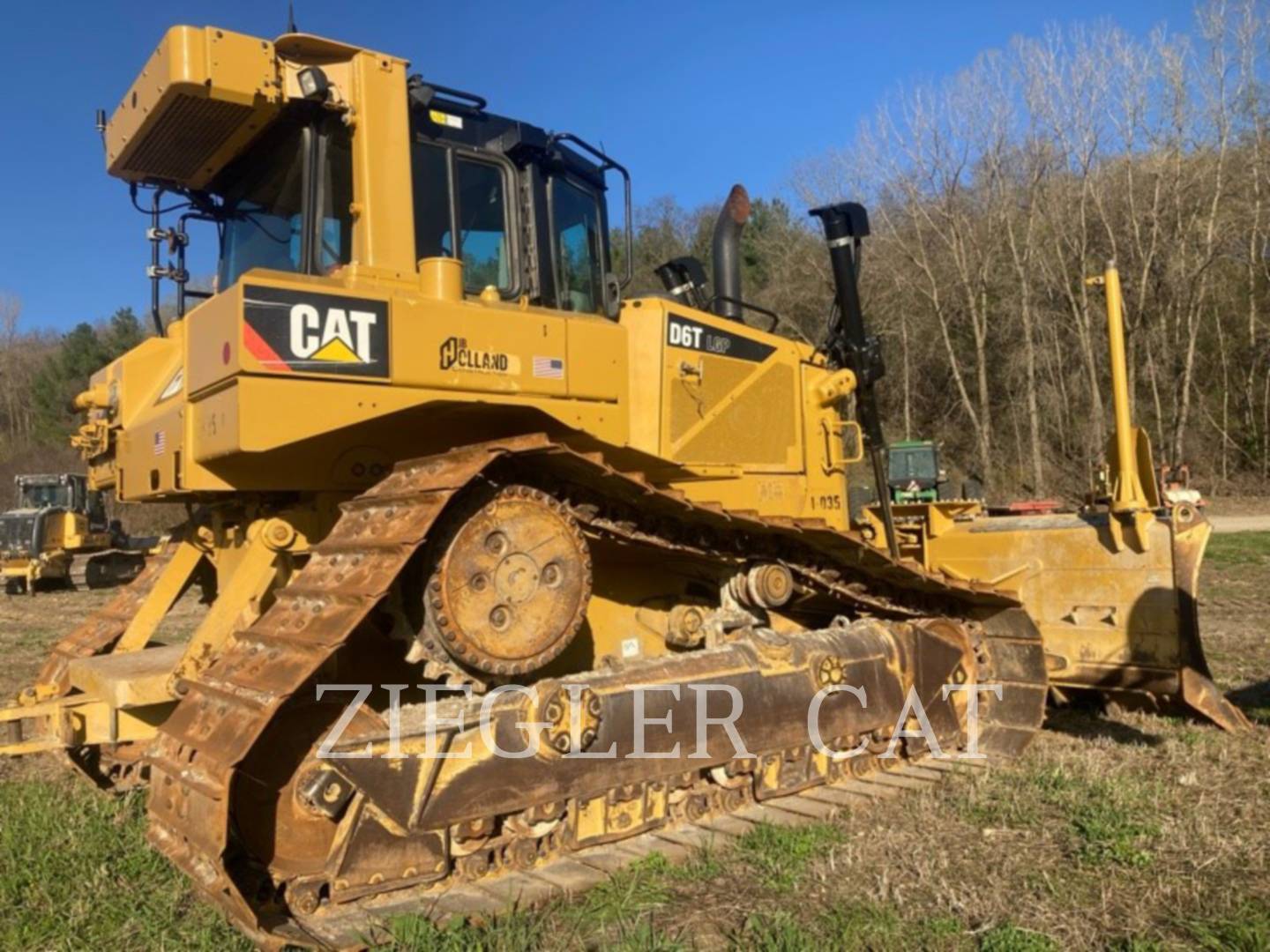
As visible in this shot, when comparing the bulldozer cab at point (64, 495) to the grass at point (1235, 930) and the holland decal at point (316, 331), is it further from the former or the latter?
the grass at point (1235, 930)

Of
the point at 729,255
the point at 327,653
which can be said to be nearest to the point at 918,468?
the point at 729,255

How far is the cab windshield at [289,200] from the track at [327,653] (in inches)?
45.7

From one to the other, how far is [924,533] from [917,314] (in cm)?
3406

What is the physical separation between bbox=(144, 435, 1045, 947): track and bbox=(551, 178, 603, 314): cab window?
1274 millimetres

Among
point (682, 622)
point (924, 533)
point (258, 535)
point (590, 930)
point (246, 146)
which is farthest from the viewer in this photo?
point (924, 533)

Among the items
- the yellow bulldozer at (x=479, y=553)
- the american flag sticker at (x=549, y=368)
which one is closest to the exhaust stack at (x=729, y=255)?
the yellow bulldozer at (x=479, y=553)

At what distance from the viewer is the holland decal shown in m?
3.71

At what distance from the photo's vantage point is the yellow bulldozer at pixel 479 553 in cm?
375

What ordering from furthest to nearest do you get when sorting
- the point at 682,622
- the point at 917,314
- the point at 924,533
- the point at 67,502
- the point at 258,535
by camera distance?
the point at 917,314 → the point at 67,502 → the point at 924,533 → the point at 682,622 → the point at 258,535

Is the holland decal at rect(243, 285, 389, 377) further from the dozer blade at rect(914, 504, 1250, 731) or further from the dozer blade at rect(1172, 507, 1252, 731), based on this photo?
the dozer blade at rect(1172, 507, 1252, 731)

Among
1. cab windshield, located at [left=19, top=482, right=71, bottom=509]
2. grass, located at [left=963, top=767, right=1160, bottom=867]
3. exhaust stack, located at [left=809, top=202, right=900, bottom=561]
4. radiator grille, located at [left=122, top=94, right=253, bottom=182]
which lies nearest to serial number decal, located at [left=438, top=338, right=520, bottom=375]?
radiator grille, located at [left=122, top=94, right=253, bottom=182]

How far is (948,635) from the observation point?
19.4 feet

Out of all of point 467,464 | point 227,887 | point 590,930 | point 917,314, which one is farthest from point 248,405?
point 917,314

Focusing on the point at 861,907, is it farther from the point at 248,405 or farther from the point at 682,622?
the point at 248,405
